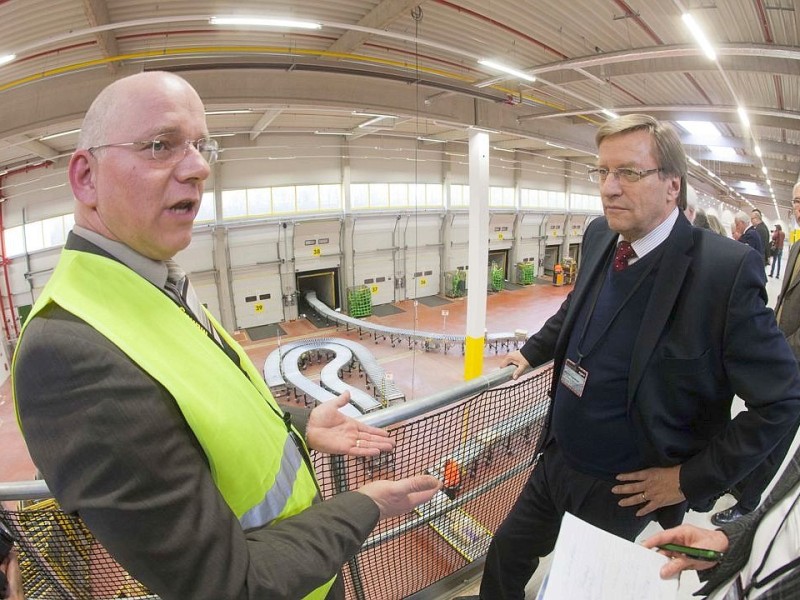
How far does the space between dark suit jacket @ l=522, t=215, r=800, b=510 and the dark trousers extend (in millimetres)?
292

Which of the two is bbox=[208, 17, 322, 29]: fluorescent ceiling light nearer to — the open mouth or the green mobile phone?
the open mouth

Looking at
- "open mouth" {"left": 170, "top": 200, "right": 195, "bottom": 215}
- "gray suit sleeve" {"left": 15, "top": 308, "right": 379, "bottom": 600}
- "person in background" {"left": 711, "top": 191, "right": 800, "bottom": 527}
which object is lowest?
"person in background" {"left": 711, "top": 191, "right": 800, "bottom": 527}

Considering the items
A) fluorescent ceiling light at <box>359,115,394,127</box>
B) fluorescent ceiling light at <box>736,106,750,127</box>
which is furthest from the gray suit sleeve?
fluorescent ceiling light at <box>359,115,394,127</box>

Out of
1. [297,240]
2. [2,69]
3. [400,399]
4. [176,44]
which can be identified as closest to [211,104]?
[176,44]

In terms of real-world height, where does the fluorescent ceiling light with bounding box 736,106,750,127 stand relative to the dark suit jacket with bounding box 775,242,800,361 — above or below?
above

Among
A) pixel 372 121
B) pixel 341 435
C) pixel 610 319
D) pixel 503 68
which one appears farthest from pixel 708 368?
pixel 372 121

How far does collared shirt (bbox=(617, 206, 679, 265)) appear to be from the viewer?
5.37 ft

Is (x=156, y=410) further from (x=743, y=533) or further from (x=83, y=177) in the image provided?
(x=743, y=533)

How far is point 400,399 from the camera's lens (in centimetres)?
1091

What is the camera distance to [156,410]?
0.74 meters

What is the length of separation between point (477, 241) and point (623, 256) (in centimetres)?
852

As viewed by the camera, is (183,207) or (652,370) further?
(652,370)

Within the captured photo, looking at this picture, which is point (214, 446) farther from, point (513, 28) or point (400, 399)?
point (400, 399)

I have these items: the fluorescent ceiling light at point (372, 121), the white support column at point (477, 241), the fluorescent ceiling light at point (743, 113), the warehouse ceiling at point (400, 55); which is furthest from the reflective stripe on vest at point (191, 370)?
the fluorescent ceiling light at point (372, 121)
